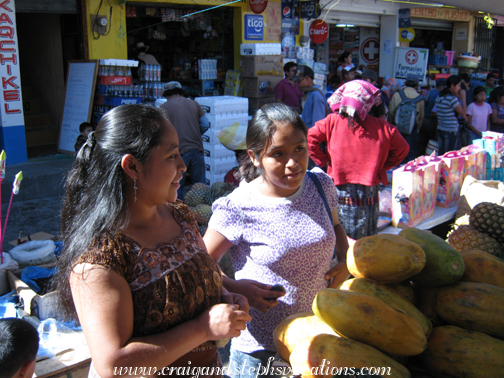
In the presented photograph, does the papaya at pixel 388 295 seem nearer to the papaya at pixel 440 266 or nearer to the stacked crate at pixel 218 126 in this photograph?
the papaya at pixel 440 266

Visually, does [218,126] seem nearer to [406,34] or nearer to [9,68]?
[9,68]

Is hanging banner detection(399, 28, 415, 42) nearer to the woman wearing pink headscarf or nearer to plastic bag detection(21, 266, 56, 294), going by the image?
the woman wearing pink headscarf

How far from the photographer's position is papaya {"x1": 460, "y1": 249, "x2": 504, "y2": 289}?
150 centimetres

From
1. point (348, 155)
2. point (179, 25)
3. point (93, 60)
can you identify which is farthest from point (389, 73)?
point (348, 155)

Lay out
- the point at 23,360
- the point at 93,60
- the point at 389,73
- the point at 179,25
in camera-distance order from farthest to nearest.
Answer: the point at 389,73
the point at 179,25
the point at 93,60
the point at 23,360

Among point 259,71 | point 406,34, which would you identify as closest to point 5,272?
point 259,71

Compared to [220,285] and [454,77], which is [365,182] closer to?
[220,285]

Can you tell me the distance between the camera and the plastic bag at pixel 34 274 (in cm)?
305

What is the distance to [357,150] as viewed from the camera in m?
3.62

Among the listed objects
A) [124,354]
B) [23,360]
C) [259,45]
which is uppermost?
[259,45]

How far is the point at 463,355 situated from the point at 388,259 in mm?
335

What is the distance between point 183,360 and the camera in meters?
1.45

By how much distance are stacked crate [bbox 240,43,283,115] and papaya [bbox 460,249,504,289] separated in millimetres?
7748

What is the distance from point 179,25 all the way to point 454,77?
6152mm
